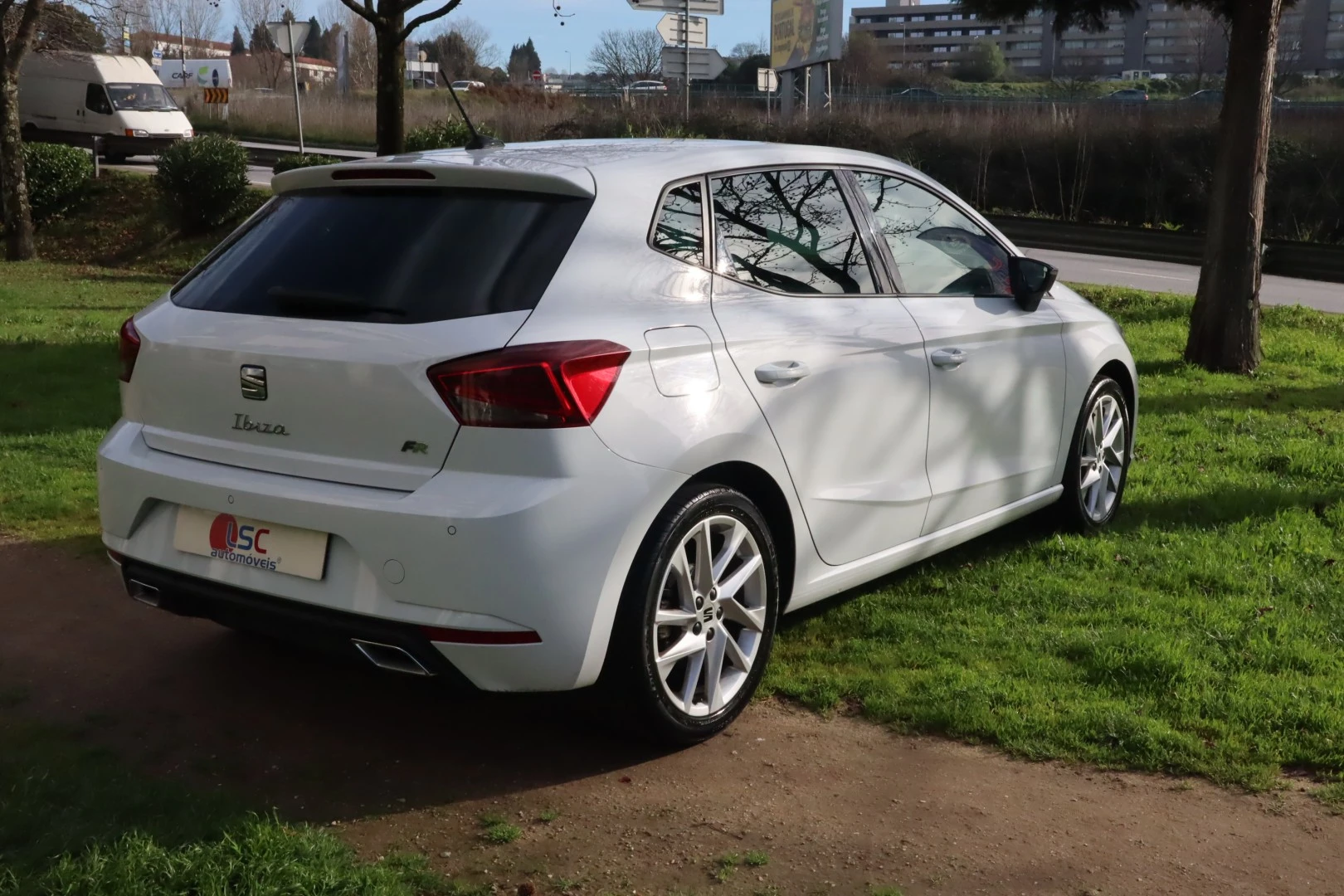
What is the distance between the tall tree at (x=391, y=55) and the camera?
12.5 meters

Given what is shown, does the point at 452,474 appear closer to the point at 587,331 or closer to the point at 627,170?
the point at 587,331

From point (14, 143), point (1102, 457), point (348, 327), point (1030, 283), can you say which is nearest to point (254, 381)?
point (348, 327)

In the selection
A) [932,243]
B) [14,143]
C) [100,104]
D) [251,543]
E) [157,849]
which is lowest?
[157,849]

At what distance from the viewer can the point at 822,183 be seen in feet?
15.6

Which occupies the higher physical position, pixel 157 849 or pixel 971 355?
pixel 971 355

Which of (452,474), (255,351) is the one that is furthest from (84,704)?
(452,474)

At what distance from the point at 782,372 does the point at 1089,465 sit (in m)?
2.55

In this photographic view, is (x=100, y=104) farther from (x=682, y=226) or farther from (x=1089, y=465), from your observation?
(x=682, y=226)

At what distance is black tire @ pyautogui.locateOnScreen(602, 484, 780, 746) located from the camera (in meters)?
3.61

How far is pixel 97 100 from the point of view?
34688mm

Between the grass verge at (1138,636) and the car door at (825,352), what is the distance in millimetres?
458

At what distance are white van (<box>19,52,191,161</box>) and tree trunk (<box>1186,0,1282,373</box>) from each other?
28855 millimetres

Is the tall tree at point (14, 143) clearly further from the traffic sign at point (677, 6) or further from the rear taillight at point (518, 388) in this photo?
the traffic sign at point (677, 6)

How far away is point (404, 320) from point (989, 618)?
2.63m
